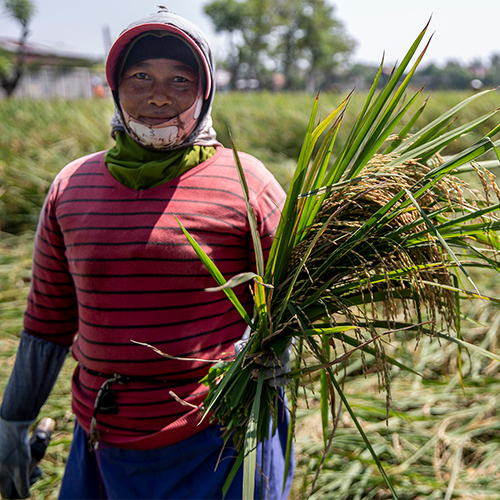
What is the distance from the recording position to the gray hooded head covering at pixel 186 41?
108cm

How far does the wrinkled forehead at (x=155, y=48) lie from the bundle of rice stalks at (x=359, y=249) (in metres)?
0.44

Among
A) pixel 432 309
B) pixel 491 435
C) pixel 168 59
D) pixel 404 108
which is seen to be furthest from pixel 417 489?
pixel 168 59

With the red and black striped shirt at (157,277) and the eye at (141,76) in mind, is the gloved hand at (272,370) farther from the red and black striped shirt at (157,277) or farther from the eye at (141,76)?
the eye at (141,76)

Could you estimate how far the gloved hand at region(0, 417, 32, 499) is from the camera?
50.1 inches

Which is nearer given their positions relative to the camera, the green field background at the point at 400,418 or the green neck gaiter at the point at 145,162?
the green neck gaiter at the point at 145,162

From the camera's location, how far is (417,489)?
1.66m

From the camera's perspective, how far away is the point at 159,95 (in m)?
1.10

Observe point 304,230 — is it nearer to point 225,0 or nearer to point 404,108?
point 404,108

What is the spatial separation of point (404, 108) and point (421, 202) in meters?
0.17

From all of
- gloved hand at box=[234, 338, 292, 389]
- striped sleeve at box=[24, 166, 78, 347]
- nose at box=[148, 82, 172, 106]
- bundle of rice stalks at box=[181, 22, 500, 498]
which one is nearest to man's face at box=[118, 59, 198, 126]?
nose at box=[148, 82, 172, 106]

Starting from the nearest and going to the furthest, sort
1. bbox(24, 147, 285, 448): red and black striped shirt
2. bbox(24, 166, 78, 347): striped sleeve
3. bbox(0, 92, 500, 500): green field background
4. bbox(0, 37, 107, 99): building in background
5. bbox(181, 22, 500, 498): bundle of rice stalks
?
bbox(181, 22, 500, 498): bundle of rice stalks, bbox(24, 147, 285, 448): red and black striped shirt, bbox(24, 166, 78, 347): striped sleeve, bbox(0, 92, 500, 500): green field background, bbox(0, 37, 107, 99): building in background

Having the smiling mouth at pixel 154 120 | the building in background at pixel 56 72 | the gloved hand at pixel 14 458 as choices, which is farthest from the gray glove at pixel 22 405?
the building in background at pixel 56 72

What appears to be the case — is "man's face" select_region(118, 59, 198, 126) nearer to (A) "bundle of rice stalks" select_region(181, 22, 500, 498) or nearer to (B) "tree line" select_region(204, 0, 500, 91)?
(A) "bundle of rice stalks" select_region(181, 22, 500, 498)

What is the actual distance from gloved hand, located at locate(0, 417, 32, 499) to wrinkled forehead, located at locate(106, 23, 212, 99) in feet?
3.16
